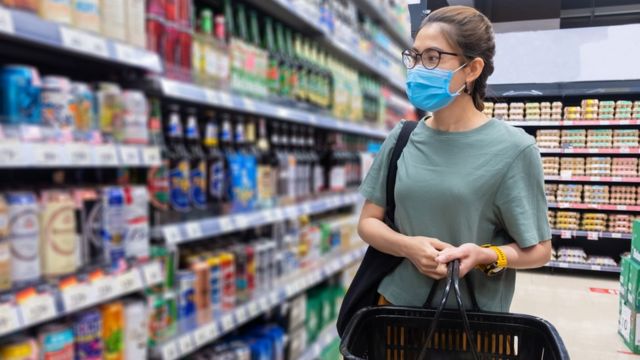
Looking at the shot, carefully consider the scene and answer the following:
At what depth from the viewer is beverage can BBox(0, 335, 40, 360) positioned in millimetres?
1176

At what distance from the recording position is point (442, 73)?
113 cm

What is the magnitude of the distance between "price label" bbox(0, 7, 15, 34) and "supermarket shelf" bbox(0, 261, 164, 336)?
1.97 ft

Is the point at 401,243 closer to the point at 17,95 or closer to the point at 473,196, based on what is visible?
the point at 473,196

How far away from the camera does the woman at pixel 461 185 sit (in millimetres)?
1058

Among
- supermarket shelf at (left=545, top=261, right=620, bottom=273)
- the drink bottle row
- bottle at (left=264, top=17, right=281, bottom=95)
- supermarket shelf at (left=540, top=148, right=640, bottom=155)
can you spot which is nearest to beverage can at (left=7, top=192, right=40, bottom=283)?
the drink bottle row

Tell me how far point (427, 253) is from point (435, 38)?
0.47m

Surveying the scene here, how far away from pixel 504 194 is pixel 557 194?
6.26 metres

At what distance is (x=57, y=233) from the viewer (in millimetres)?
1280

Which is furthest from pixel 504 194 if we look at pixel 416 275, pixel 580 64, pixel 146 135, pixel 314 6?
pixel 580 64

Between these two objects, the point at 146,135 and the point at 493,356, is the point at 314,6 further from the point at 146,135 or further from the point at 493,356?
the point at 493,356

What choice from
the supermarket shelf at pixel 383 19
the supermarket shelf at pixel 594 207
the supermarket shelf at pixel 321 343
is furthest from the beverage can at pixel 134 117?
the supermarket shelf at pixel 594 207

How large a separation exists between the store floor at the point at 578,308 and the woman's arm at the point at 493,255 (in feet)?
9.43

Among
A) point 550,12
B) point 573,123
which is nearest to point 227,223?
point 550,12

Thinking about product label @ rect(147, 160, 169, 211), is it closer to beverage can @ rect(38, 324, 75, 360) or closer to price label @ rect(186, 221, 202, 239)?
price label @ rect(186, 221, 202, 239)
